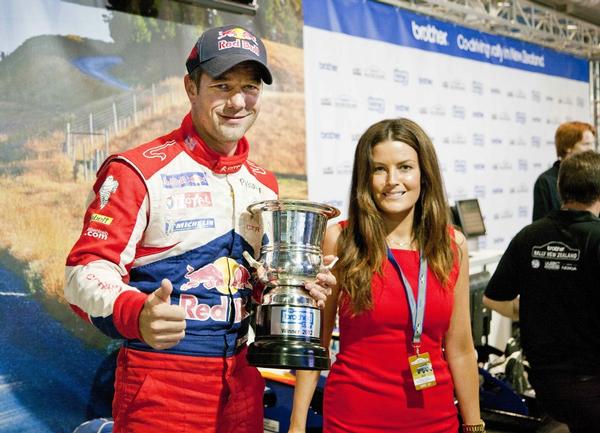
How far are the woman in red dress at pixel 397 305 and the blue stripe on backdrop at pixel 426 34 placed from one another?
326 centimetres

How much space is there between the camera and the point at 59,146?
3.64 metres

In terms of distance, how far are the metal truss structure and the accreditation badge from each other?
177 inches

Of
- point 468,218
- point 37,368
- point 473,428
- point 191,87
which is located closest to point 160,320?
point 191,87

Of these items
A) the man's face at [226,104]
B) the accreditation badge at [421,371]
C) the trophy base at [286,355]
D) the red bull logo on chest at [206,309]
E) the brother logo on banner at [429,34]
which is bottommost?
the accreditation badge at [421,371]

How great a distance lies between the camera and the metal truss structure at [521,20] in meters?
6.54

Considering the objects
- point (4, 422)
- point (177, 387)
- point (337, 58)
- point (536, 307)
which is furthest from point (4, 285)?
point (337, 58)

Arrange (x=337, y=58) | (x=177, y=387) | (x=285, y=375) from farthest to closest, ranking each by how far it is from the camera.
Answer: (x=337, y=58) → (x=285, y=375) → (x=177, y=387)

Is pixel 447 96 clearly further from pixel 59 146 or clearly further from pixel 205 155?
pixel 205 155

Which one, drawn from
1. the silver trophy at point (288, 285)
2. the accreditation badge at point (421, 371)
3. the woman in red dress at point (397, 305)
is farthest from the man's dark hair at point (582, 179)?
the silver trophy at point (288, 285)

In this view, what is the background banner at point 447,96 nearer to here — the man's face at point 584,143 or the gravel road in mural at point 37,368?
the man's face at point 584,143

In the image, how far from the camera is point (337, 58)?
5.53 meters

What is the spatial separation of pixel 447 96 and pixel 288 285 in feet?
17.7

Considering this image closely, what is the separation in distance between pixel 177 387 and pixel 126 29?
2.72 m

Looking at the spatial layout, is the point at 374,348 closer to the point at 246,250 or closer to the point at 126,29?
the point at 246,250
